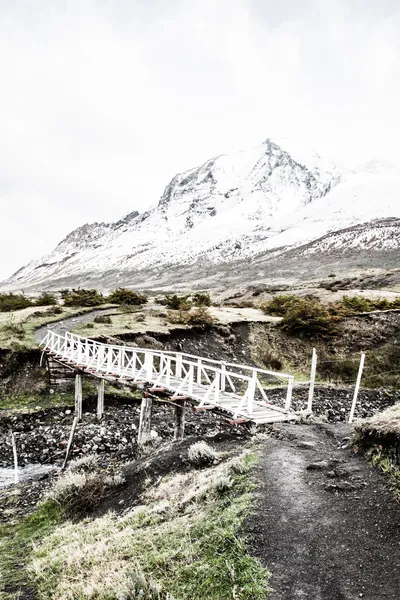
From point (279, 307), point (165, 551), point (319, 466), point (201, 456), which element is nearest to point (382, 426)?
point (319, 466)

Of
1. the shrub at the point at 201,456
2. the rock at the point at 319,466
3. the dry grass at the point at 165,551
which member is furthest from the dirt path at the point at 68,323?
the rock at the point at 319,466

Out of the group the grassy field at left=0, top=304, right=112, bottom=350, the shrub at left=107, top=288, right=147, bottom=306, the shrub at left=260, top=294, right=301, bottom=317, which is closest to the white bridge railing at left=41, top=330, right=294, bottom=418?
the grassy field at left=0, top=304, right=112, bottom=350

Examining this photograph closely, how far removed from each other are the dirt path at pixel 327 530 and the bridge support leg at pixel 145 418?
19.9ft

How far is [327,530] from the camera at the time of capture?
6.69m

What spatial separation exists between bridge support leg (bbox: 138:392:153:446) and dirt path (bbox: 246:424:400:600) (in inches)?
239

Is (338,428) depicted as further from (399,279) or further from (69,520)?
(399,279)

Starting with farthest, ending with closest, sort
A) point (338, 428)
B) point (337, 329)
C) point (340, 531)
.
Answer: point (337, 329)
point (338, 428)
point (340, 531)

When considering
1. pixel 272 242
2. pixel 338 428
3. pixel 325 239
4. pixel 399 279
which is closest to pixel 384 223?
pixel 325 239

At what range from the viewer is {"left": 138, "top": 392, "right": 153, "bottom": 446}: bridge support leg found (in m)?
15.0

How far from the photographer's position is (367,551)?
6035 mm

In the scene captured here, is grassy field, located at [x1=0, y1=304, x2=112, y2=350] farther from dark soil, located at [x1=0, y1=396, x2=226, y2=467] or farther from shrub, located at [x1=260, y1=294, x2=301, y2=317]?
shrub, located at [x1=260, y1=294, x2=301, y2=317]

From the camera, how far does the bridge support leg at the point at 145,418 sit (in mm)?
15039

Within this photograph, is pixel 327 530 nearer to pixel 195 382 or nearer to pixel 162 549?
pixel 162 549

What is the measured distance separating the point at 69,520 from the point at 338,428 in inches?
336
